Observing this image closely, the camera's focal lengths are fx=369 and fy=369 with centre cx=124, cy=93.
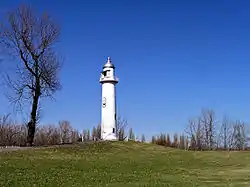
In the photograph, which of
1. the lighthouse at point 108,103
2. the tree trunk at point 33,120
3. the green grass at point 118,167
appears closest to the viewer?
the green grass at point 118,167

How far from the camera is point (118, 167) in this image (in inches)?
1196

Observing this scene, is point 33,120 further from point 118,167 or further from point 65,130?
point 65,130

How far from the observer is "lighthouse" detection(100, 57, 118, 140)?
177 ft

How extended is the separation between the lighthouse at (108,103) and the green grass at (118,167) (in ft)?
15.7

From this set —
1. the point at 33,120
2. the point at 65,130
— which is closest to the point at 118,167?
the point at 33,120

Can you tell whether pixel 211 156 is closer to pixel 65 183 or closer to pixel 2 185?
pixel 65 183

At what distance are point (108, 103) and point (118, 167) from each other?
24651 mm

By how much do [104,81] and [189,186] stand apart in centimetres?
3711

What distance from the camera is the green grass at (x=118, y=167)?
2138cm

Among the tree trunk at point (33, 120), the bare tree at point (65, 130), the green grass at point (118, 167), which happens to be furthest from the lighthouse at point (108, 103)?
the bare tree at point (65, 130)

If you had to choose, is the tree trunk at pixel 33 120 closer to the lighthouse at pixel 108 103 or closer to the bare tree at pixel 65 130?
the lighthouse at pixel 108 103

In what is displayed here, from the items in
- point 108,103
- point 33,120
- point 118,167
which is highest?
point 108,103

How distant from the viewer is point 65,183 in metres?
19.9

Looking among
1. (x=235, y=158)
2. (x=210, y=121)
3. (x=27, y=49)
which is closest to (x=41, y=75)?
(x=27, y=49)
